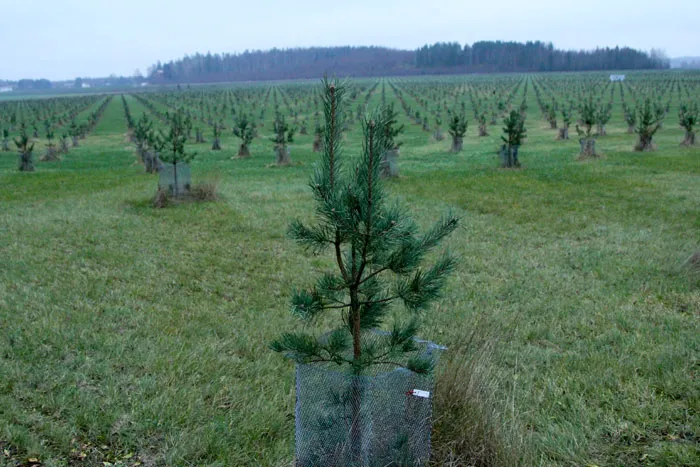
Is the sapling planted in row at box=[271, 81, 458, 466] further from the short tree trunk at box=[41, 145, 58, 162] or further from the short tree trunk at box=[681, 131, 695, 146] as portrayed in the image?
the short tree trunk at box=[41, 145, 58, 162]

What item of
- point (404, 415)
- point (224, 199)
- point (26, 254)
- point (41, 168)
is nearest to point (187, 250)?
point (26, 254)

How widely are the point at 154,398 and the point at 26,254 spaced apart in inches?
214

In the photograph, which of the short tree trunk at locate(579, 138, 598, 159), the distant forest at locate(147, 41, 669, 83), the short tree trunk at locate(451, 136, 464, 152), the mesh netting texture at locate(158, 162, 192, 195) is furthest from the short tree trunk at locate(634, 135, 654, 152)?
the distant forest at locate(147, 41, 669, 83)

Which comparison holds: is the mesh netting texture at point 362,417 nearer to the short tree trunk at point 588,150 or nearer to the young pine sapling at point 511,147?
the young pine sapling at point 511,147

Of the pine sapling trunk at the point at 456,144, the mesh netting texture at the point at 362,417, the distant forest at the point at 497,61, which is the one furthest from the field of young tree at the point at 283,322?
the distant forest at the point at 497,61

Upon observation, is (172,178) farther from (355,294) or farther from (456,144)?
(456,144)

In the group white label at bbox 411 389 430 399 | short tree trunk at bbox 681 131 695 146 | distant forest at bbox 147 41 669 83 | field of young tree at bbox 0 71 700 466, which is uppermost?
distant forest at bbox 147 41 669 83

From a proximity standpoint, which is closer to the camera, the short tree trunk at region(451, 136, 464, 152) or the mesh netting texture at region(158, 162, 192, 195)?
the mesh netting texture at region(158, 162, 192, 195)

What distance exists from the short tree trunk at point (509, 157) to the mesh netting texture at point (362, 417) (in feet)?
57.9

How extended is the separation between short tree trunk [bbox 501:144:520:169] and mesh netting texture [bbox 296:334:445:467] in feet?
57.9

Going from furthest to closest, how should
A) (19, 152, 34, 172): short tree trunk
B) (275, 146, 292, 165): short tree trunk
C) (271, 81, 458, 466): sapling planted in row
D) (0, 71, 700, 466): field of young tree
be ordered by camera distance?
1. (275, 146, 292, 165): short tree trunk
2. (19, 152, 34, 172): short tree trunk
3. (0, 71, 700, 466): field of young tree
4. (271, 81, 458, 466): sapling planted in row

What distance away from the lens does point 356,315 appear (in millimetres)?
3705

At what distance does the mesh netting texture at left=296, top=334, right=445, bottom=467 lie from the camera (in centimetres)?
372

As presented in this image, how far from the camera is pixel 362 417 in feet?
12.2
